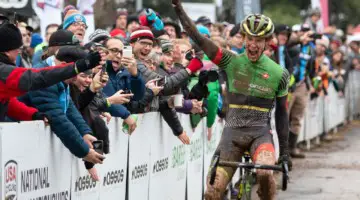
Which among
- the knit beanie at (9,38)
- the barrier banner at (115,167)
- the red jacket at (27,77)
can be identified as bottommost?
the barrier banner at (115,167)

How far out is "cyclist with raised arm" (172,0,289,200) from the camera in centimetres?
1009

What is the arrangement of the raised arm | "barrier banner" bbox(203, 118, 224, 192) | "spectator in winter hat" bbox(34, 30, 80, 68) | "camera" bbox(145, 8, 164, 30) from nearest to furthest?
"spectator in winter hat" bbox(34, 30, 80, 68)
the raised arm
"camera" bbox(145, 8, 164, 30)
"barrier banner" bbox(203, 118, 224, 192)

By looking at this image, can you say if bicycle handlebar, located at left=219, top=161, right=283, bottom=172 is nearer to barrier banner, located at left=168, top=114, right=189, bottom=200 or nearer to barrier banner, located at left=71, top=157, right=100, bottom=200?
barrier banner, located at left=71, top=157, right=100, bottom=200

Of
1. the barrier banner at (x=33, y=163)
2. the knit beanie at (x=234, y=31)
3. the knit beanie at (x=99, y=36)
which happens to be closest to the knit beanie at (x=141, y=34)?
the knit beanie at (x=99, y=36)

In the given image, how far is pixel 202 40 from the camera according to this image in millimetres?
10062

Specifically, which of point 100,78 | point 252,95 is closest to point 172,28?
point 252,95

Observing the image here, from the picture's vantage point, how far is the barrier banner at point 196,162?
13.0 meters

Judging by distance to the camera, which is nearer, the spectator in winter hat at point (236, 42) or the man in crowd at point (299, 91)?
the spectator in winter hat at point (236, 42)

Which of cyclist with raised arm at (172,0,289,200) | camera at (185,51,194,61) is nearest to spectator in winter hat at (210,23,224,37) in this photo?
camera at (185,51,194,61)

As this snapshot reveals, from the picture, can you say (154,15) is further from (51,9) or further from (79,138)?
(79,138)

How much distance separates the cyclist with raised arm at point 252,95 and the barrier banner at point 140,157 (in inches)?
35.1

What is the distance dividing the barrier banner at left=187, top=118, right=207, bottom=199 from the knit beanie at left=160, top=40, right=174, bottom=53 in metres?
1.09

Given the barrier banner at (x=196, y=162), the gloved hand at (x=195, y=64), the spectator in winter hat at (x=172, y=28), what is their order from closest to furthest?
1. the gloved hand at (x=195, y=64)
2. the barrier banner at (x=196, y=162)
3. the spectator in winter hat at (x=172, y=28)

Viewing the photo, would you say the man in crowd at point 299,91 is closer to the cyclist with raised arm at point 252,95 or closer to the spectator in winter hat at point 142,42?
the spectator in winter hat at point 142,42
